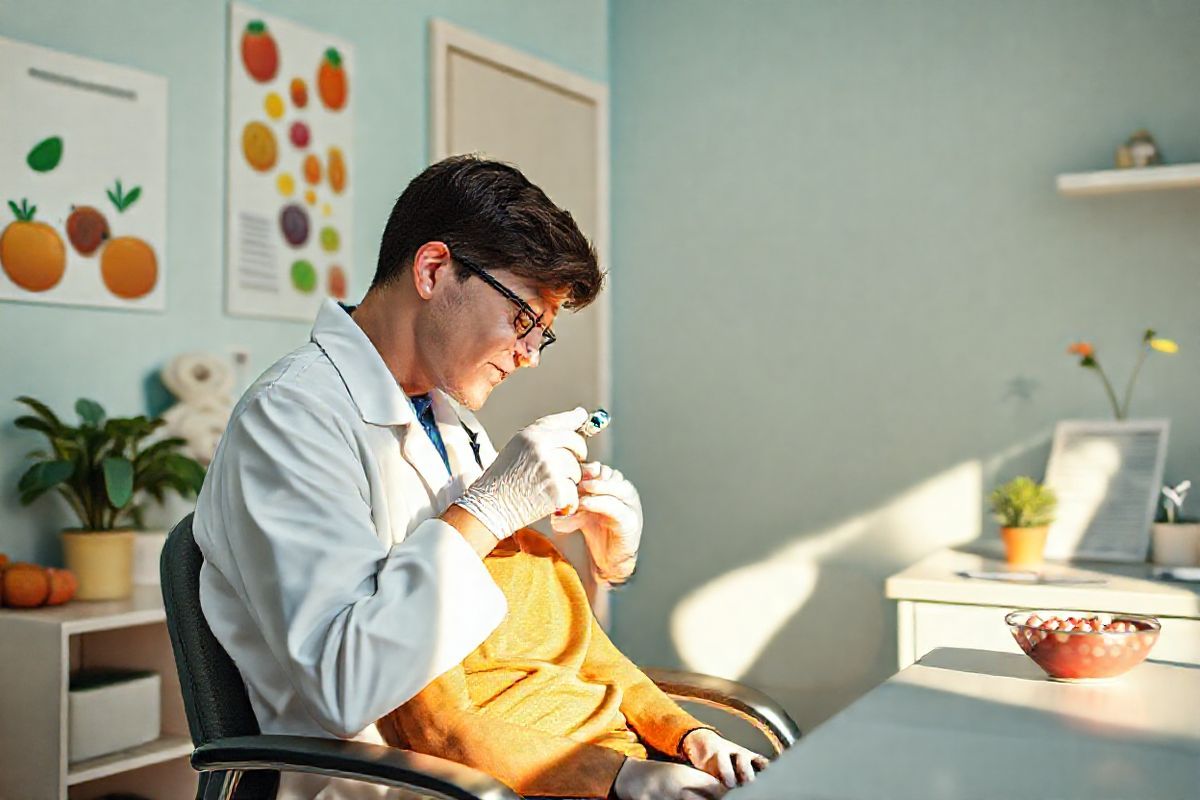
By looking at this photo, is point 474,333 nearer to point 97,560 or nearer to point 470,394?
point 470,394

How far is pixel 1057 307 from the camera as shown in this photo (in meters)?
3.01

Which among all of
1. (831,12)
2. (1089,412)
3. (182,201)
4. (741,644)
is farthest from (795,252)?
(182,201)

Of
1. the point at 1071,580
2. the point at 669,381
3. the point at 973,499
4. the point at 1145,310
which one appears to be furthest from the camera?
the point at 669,381

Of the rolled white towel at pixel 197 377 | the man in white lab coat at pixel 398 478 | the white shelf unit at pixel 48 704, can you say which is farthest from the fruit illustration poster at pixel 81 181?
the man in white lab coat at pixel 398 478

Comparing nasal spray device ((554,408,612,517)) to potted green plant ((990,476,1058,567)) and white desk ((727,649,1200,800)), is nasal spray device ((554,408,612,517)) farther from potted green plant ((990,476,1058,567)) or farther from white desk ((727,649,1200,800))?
potted green plant ((990,476,1058,567))

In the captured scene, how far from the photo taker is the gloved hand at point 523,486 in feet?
4.81

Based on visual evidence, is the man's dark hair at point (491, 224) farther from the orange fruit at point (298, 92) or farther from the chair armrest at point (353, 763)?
the orange fruit at point (298, 92)

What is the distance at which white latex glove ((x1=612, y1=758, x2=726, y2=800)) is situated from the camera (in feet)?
4.71

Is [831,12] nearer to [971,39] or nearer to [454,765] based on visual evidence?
[971,39]

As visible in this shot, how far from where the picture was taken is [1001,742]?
1181 millimetres

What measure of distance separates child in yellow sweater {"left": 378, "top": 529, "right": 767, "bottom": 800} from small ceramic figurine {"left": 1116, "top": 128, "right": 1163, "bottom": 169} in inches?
73.0

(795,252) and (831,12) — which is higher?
(831,12)

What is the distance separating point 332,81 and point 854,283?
1446 mm

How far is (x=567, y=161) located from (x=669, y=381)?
27.8 inches
